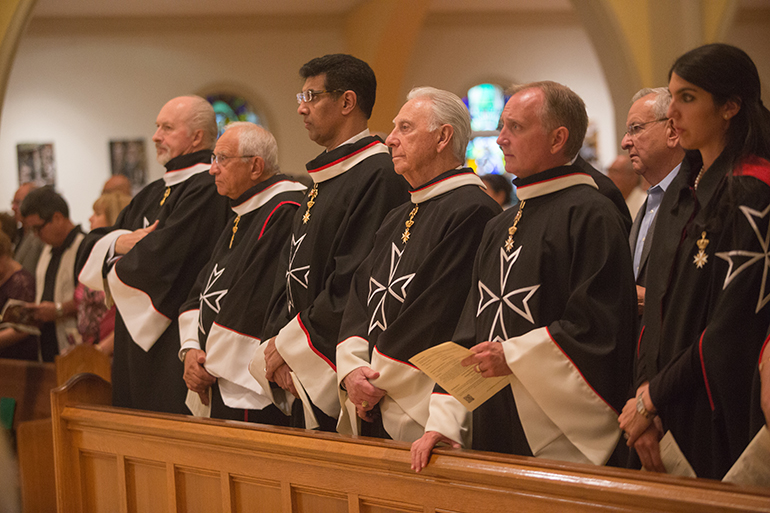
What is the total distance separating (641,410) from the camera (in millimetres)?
2225

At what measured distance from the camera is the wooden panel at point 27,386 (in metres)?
4.75

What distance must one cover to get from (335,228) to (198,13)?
10.5 meters

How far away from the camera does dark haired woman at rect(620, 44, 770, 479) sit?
213 centimetres

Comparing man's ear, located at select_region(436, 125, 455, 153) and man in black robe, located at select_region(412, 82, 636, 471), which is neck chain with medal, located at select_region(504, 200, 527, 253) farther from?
man's ear, located at select_region(436, 125, 455, 153)

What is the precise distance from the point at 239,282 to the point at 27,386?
77.6 inches

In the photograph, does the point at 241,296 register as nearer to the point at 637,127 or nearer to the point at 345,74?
the point at 345,74

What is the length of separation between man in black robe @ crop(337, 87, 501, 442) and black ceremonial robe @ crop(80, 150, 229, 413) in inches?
52.8

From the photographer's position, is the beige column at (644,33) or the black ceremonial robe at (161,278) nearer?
the black ceremonial robe at (161,278)

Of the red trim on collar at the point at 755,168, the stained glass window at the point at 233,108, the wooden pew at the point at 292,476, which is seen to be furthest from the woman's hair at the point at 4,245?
the stained glass window at the point at 233,108

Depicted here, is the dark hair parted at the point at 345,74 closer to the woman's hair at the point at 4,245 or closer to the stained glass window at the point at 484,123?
the woman's hair at the point at 4,245

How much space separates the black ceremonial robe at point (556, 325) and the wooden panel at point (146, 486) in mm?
1224

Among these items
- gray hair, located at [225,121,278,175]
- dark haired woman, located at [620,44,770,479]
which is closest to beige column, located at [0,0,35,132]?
gray hair, located at [225,121,278,175]

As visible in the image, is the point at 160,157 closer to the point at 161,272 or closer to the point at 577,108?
the point at 161,272

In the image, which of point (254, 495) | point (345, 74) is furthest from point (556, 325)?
point (345, 74)
